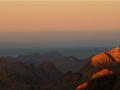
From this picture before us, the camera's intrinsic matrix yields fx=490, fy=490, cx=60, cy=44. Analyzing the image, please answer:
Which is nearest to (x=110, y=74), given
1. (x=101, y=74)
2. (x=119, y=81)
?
(x=101, y=74)

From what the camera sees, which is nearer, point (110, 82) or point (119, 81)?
point (119, 81)

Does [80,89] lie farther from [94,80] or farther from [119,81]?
[119,81]

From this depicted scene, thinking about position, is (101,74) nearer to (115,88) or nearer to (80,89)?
(80,89)

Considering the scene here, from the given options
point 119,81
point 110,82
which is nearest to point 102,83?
point 110,82

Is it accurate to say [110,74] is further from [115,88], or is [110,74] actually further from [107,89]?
[115,88]

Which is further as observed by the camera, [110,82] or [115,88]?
[110,82]

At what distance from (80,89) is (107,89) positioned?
8.56 metres

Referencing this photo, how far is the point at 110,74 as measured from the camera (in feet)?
407

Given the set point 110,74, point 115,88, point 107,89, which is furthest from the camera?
point 110,74

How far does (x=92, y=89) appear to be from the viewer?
117 metres

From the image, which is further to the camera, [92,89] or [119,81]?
[92,89]

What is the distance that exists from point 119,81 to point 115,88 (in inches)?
111

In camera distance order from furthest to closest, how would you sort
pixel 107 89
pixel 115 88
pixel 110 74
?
pixel 110 74 → pixel 107 89 → pixel 115 88

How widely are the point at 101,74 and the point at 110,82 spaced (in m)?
6.82
